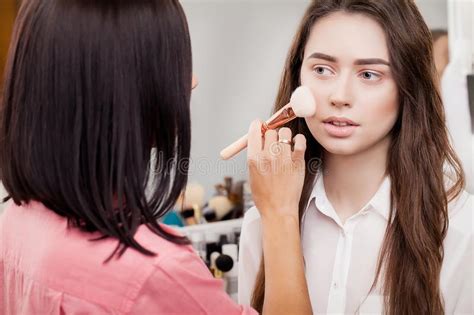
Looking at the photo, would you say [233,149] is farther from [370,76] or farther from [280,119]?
[370,76]

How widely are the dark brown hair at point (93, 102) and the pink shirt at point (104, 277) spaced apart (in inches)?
0.6

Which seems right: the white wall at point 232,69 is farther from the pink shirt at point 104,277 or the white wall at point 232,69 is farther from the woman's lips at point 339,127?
the pink shirt at point 104,277

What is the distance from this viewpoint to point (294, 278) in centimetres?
90

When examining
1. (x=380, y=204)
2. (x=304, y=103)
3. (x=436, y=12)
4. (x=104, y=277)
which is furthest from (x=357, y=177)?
(x=436, y=12)

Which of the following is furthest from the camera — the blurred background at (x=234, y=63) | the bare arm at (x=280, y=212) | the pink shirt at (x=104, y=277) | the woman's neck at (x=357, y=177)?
the blurred background at (x=234, y=63)

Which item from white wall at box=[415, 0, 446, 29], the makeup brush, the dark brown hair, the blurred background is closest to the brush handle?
the makeup brush

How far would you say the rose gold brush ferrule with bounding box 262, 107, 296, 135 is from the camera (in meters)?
0.96

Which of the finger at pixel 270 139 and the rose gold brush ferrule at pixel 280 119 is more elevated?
the rose gold brush ferrule at pixel 280 119

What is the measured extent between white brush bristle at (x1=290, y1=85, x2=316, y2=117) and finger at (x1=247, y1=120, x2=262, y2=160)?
0.06 meters

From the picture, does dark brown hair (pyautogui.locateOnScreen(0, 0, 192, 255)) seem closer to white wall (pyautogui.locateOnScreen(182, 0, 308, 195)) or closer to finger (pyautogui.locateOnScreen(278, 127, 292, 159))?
finger (pyautogui.locateOnScreen(278, 127, 292, 159))

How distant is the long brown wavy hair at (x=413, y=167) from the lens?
93 centimetres

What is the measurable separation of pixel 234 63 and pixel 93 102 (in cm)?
112

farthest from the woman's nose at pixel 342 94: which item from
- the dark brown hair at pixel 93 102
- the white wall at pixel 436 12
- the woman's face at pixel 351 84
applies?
the white wall at pixel 436 12

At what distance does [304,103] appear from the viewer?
931 millimetres
